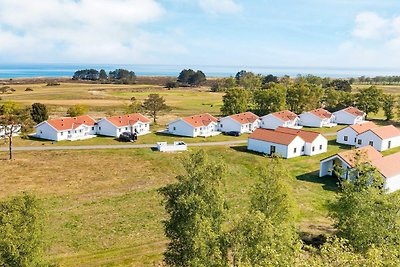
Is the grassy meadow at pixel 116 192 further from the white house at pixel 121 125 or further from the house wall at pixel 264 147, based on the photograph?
the white house at pixel 121 125

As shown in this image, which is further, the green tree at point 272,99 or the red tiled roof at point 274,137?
the green tree at point 272,99

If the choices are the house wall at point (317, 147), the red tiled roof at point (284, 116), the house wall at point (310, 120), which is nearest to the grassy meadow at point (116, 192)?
the house wall at point (317, 147)

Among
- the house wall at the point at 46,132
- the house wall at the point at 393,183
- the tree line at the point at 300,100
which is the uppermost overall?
the tree line at the point at 300,100

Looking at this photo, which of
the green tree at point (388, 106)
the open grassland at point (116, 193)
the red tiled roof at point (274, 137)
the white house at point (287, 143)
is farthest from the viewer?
the green tree at point (388, 106)

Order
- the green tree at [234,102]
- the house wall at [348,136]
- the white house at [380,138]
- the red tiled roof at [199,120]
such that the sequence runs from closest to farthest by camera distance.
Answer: the white house at [380,138] → the house wall at [348,136] → the red tiled roof at [199,120] → the green tree at [234,102]

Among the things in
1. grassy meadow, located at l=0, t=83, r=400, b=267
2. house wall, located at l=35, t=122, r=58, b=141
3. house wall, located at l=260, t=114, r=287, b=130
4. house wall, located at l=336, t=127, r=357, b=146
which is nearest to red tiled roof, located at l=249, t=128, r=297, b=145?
grassy meadow, located at l=0, t=83, r=400, b=267

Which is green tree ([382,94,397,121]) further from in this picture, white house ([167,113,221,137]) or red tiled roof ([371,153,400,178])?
red tiled roof ([371,153,400,178])

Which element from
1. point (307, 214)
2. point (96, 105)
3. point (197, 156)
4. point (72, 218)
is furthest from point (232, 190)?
point (96, 105)

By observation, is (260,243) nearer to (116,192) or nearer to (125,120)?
(116,192)
